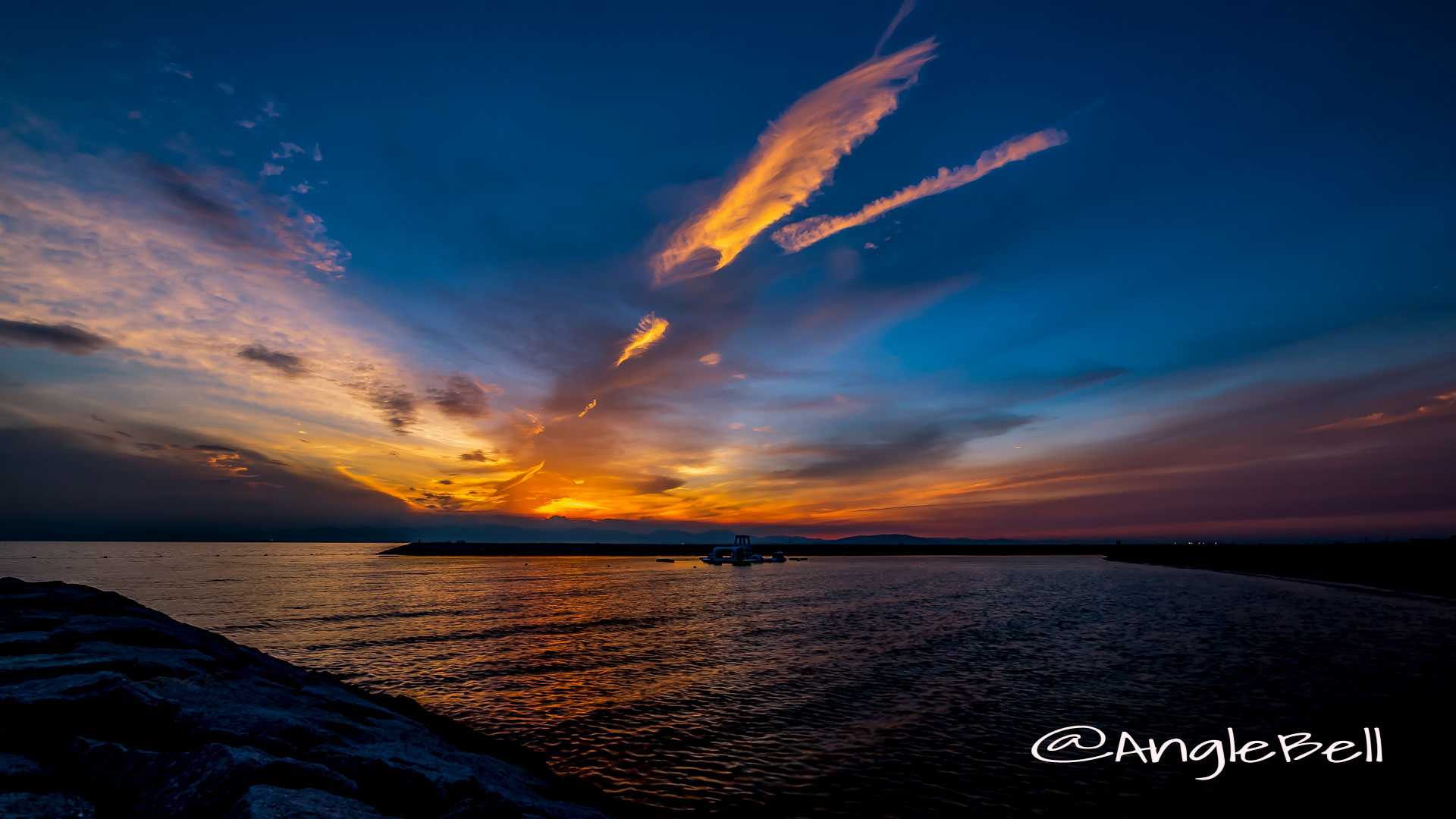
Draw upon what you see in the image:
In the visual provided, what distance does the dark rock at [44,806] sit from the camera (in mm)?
5113

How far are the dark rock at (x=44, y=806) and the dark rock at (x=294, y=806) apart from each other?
120 cm

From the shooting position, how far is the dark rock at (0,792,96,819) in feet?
16.8

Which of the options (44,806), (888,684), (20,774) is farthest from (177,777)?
(888,684)

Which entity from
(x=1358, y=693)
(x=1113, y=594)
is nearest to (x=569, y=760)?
(x=1358, y=693)

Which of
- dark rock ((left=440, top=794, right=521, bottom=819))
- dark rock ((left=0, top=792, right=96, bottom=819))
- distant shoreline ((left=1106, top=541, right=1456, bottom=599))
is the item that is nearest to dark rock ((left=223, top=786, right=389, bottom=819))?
dark rock ((left=440, top=794, right=521, bottom=819))

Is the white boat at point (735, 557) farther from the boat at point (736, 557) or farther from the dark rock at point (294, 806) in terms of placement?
the dark rock at point (294, 806)

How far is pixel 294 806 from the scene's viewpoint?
5828 millimetres

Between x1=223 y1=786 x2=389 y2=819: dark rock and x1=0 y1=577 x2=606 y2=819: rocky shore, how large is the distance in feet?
0.06

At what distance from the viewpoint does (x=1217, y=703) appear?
17297 mm

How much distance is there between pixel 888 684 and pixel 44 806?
19.7 metres

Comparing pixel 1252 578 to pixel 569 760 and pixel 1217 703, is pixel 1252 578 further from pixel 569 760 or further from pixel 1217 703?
pixel 569 760

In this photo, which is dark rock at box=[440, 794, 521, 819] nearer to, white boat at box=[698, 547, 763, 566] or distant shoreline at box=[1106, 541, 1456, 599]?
distant shoreline at box=[1106, 541, 1456, 599]

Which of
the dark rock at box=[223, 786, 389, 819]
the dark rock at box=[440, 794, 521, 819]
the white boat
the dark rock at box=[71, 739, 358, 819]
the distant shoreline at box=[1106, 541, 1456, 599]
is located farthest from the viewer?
the white boat

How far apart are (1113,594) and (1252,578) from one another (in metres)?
39.3
